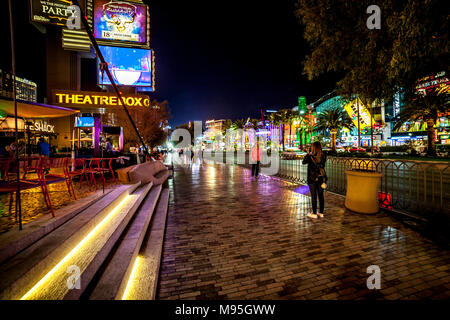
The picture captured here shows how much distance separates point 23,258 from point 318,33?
6.48m

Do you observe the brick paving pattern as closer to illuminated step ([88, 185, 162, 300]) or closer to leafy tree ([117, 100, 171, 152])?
illuminated step ([88, 185, 162, 300])

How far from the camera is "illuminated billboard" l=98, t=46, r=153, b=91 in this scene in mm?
14461

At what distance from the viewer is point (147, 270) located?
2.81 metres

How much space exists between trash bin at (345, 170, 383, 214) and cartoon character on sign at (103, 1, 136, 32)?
19431 millimetres

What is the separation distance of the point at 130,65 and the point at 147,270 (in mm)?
15962

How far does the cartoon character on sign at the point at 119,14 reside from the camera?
15.7 metres

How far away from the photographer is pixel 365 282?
2.69 meters

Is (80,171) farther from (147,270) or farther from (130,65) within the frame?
(130,65)

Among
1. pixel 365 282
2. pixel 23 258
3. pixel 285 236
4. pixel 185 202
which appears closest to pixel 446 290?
pixel 365 282

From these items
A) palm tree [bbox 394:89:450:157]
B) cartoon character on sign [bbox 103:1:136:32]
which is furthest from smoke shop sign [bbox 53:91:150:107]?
palm tree [bbox 394:89:450:157]

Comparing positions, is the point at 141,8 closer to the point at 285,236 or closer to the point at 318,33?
the point at 318,33

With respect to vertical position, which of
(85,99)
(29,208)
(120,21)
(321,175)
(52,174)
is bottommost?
(29,208)

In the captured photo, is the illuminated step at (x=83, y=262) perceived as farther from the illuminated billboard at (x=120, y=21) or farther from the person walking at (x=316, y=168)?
the illuminated billboard at (x=120, y=21)

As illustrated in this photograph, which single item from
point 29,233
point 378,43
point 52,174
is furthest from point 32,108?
point 378,43
